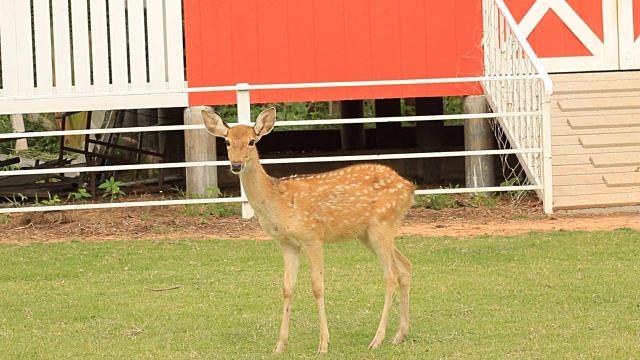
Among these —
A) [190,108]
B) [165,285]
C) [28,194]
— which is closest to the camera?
[165,285]

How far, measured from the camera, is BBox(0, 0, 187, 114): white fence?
48.1 ft

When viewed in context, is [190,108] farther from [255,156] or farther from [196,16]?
[255,156]

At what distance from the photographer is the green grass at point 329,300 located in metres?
7.53

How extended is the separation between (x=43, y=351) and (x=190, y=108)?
24.4 ft

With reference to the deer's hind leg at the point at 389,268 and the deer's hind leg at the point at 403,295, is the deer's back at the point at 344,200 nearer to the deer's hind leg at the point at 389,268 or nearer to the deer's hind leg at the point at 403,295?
the deer's hind leg at the point at 389,268

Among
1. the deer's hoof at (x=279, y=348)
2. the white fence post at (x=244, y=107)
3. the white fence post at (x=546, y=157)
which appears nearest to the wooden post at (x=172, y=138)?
the white fence post at (x=244, y=107)

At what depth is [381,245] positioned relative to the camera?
7750 mm

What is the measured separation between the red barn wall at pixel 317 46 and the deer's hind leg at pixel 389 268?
7.17m

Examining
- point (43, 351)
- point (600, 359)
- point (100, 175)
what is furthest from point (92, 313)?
point (100, 175)

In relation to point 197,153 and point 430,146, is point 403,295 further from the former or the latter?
point 430,146

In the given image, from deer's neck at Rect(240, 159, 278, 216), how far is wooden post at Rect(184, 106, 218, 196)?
282 inches

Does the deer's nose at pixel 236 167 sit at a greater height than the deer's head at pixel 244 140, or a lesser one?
lesser

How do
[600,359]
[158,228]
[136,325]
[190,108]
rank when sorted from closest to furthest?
1. [600,359]
2. [136,325]
3. [158,228]
4. [190,108]

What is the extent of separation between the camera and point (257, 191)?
7531mm
